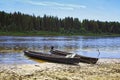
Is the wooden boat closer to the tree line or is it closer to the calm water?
the calm water

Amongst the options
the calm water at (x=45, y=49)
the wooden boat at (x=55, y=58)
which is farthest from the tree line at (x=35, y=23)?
the wooden boat at (x=55, y=58)

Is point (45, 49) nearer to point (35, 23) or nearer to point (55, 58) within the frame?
point (55, 58)

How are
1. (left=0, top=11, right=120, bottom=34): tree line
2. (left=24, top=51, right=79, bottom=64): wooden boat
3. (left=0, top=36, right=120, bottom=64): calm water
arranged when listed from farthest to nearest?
(left=0, top=11, right=120, bottom=34): tree line, (left=0, top=36, right=120, bottom=64): calm water, (left=24, top=51, right=79, bottom=64): wooden boat

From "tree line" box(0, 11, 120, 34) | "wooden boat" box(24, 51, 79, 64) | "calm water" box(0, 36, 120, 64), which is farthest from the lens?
"tree line" box(0, 11, 120, 34)

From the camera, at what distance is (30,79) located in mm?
19922

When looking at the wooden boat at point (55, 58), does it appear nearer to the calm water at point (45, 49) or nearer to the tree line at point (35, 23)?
the calm water at point (45, 49)

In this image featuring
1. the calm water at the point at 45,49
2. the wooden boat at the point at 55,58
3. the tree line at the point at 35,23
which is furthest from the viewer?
the tree line at the point at 35,23

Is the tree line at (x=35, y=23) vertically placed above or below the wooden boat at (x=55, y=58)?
above

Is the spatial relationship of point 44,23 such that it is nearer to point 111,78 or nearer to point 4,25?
point 4,25

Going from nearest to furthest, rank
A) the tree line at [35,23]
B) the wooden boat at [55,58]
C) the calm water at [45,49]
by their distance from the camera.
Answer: the wooden boat at [55,58]
the calm water at [45,49]
the tree line at [35,23]

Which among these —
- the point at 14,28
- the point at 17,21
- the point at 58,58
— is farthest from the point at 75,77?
the point at 17,21

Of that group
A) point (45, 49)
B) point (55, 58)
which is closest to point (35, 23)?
point (45, 49)

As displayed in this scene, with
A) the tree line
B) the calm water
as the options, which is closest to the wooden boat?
the calm water

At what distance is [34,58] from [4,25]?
11568 centimetres
